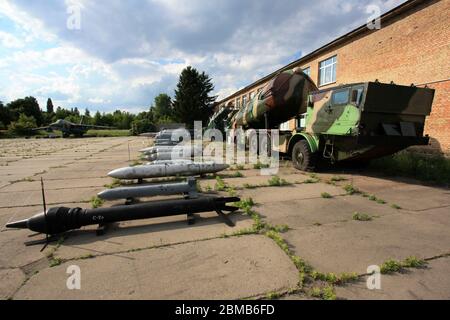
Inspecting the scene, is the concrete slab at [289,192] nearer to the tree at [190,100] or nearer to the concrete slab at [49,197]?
the concrete slab at [49,197]

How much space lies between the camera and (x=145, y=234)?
378 cm

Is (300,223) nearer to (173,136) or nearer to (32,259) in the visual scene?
(32,259)

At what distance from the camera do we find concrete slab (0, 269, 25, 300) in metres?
2.48

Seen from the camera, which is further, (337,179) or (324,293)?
(337,179)

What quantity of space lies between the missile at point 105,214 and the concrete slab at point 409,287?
2.04 meters

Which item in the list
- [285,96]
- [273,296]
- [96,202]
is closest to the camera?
[273,296]

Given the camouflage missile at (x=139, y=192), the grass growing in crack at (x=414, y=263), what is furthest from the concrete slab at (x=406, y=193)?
the camouflage missile at (x=139, y=192)

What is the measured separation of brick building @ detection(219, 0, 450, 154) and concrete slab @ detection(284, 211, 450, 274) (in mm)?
8394

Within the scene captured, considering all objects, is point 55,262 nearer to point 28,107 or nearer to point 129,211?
point 129,211

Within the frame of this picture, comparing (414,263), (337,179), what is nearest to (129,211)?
(414,263)

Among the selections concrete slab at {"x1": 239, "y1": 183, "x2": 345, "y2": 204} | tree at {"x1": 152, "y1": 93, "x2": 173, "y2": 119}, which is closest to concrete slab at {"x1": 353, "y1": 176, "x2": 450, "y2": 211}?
concrete slab at {"x1": 239, "y1": 183, "x2": 345, "y2": 204}

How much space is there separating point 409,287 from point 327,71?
19081 millimetres

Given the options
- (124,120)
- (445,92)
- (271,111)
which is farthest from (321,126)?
(124,120)

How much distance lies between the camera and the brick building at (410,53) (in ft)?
33.7
